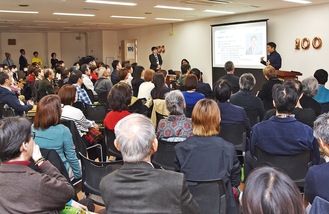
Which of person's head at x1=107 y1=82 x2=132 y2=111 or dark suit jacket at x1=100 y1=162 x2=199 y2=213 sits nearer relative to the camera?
dark suit jacket at x1=100 y1=162 x2=199 y2=213

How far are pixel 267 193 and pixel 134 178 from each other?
730 mm

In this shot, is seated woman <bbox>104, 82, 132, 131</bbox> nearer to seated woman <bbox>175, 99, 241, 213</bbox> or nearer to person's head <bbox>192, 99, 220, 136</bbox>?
person's head <bbox>192, 99, 220, 136</bbox>

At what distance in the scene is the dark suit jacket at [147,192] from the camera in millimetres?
1637

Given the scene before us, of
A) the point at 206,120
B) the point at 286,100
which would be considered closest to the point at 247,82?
the point at 286,100

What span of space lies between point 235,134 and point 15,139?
99.6 inches

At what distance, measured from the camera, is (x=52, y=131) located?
294 centimetres

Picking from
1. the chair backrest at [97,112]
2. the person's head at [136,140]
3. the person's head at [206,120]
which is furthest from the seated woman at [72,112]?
the person's head at [136,140]

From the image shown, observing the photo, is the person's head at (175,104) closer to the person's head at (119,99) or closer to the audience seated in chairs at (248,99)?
the person's head at (119,99)

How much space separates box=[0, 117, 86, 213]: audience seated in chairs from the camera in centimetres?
177

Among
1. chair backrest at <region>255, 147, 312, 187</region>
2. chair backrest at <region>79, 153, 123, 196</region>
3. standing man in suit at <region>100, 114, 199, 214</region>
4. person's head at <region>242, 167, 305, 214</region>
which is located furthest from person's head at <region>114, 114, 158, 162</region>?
chair backrest at <region>255, 147, 312, 187</region>

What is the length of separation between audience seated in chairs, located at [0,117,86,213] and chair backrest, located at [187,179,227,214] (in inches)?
29.3

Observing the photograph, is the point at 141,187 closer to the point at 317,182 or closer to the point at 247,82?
the point at 317,182

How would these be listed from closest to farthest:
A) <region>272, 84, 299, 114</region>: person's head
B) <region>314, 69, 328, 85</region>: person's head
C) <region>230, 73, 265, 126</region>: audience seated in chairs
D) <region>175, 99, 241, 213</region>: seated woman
Result: <region>175, 99, 241, 213</region>: seated woman < <region>272, 84, 299, 114</region>: person's head < <region>230, 73, 265, 126</region>: audience seated in chairs < <region>314, 69, 328, 85</region>: person's head

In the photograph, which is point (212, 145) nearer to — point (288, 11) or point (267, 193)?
point (267, 193)
